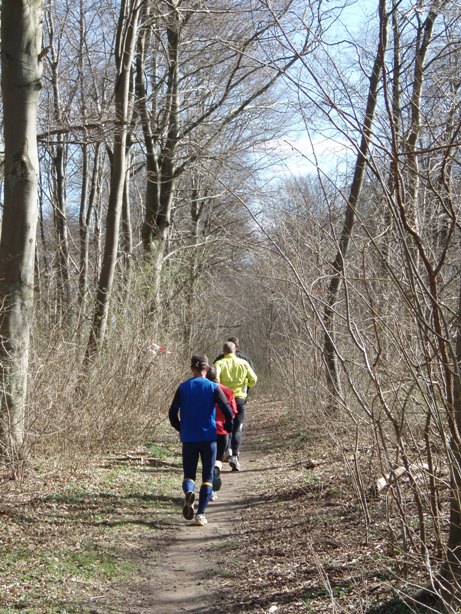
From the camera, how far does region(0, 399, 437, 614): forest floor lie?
5.59 meters

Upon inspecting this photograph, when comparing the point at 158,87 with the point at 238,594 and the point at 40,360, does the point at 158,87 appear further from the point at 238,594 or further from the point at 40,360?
the point at 238,594

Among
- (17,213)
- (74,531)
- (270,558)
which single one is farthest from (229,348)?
(270,558)

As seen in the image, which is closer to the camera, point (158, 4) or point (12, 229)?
point (12, 229)

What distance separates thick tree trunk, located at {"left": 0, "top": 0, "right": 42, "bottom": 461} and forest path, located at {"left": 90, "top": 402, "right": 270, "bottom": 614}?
7.01 ft

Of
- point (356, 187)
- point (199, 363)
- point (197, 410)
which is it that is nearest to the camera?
point (197, 410)

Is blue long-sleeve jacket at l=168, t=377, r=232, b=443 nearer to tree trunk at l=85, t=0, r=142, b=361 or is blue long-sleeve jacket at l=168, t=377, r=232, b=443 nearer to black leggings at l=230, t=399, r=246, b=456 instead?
black leggings at l=230, t=399, r=246, b=456

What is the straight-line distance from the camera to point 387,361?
571 cm

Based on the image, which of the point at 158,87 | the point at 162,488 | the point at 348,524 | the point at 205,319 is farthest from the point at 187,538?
the point at 205,319

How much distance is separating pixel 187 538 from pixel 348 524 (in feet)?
5.52

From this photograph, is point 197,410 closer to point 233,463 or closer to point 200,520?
point 200,520

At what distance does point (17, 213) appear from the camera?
856 cm

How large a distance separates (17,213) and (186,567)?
13.9ft

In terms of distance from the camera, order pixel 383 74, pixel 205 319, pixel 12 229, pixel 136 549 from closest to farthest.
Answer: pixel 383 74, pixel 136 549, pixel 12 229, pixel 205 319

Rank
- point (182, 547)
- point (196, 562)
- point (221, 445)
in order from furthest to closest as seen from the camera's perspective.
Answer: point (221, 445) < point (182, 547) < point (196, 562)
